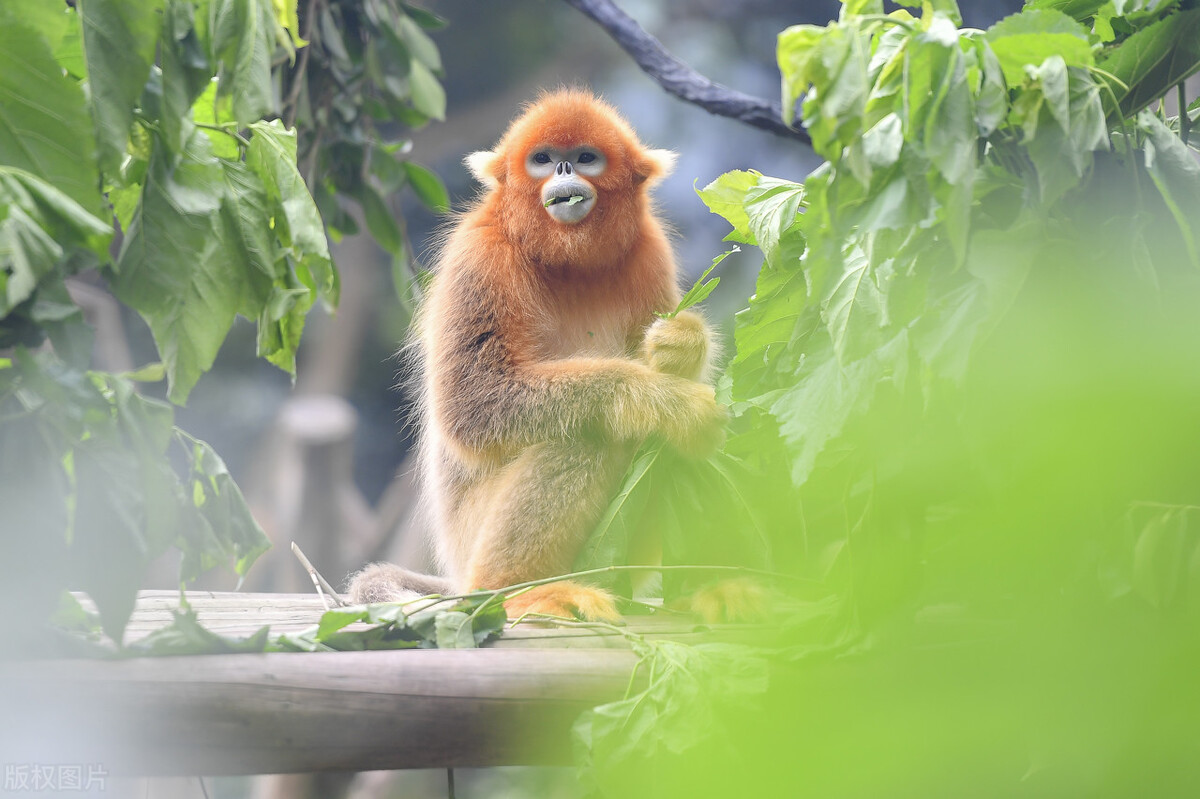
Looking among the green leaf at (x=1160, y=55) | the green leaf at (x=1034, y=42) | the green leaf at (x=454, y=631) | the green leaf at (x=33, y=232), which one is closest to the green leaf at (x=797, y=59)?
the green leaf at (x=1034, y=42)

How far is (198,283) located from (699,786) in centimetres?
144

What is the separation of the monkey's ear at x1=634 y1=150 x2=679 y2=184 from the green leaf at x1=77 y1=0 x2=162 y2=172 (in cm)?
171

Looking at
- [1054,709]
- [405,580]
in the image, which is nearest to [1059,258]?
[1054,709]

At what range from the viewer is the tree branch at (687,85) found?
4.21 m

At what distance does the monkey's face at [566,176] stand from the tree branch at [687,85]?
1.56 m

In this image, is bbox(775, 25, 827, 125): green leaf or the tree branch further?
the tree branch

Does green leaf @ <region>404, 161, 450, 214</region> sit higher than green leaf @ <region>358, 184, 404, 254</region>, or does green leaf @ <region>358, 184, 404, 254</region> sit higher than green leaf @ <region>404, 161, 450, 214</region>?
green leaf @ <region>404, 161, 450, 214</region>

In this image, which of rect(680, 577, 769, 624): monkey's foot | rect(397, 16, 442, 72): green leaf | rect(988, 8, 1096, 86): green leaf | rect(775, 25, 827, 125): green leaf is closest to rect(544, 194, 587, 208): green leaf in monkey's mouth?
rect(680, 577, 769, 624): monkey's foot

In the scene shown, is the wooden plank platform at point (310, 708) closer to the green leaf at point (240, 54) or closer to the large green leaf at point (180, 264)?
the large green leaf at point (180, 264)

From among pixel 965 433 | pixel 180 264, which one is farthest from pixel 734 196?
pixel 965 433

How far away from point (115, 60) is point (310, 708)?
40.1 inches

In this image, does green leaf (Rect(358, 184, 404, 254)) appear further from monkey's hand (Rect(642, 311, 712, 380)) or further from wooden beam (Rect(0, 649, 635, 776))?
wooden beam (Rect(0, 649, 635, 776))

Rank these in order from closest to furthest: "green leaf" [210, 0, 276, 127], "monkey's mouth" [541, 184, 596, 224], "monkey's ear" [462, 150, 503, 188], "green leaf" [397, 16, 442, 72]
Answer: "green leaf" [210, 0, 276, 127] < "monkey's mouth" [541, 184, 596, 224] < "monkey's ear" [462, 150, 503, 188] < "green leaf" [397, 16, 442, 72]

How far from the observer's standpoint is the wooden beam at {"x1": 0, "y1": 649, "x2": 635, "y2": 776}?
4.70ft
